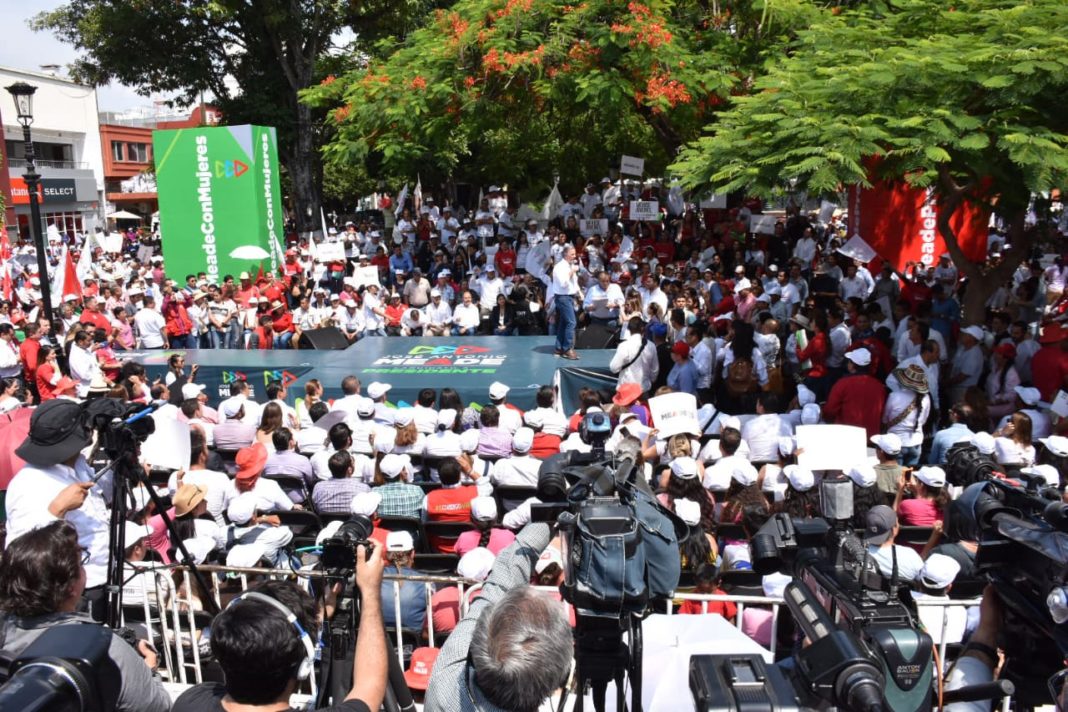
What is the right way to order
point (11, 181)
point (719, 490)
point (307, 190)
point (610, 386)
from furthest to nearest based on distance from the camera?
point (11, 181), point (307, 190), point (610, 386), point (719, 490)

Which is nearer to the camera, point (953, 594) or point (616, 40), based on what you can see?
point (953, 594)

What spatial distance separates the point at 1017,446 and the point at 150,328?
11.6 m

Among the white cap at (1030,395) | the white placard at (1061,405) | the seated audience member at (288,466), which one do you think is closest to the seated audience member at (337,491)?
the seated audience member at (288,466)

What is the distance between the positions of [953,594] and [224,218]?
596 inches

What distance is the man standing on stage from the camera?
1123 cm

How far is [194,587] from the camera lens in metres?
5.05

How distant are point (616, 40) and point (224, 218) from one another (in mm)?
8396

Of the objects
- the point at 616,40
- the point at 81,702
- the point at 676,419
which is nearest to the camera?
the point at 81,702

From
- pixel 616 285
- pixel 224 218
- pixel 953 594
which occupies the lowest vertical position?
pixel 953 594

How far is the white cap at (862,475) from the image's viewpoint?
584 cm

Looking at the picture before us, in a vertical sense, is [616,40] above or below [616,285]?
above

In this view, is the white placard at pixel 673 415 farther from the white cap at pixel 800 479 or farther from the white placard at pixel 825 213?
the white placard at pixel 825 213

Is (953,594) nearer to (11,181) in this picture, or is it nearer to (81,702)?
(81,702)

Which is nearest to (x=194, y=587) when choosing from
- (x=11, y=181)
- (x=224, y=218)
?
(x=224, y=218)
